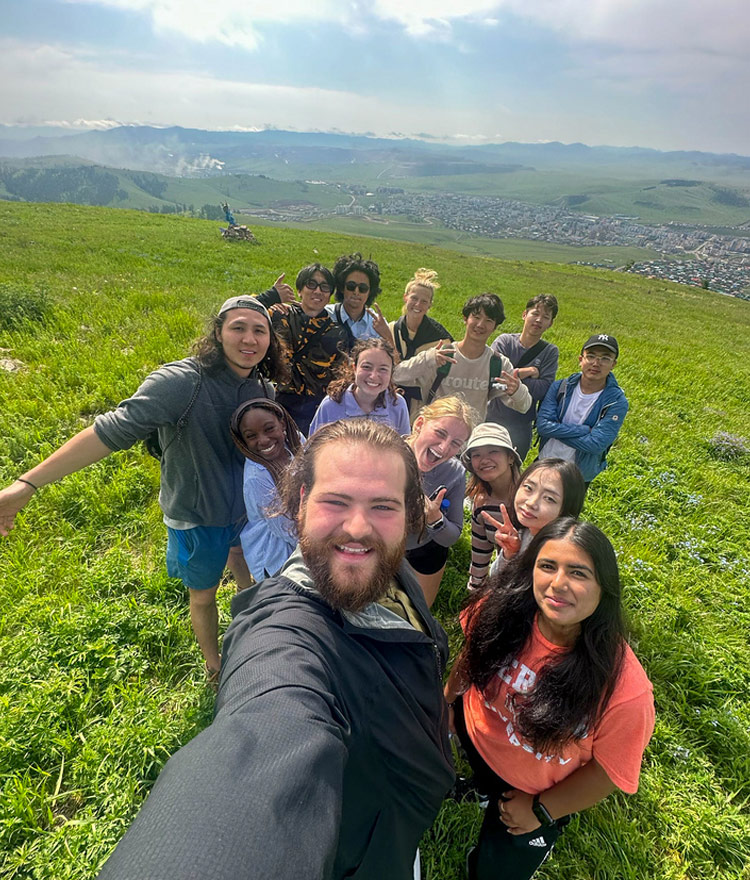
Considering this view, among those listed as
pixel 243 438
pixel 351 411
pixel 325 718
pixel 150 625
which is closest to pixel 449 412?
pixel 351 411

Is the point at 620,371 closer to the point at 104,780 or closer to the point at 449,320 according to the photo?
the point at 449,320

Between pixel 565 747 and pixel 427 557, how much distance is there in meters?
1.65

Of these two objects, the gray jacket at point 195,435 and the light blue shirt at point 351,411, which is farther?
the light blue shirt at point 351,411

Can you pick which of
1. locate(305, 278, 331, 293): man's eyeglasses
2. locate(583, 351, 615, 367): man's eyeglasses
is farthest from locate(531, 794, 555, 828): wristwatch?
locate(305, 278, 331, 293): man's eyeglasses

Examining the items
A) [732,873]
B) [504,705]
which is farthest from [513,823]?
[732,873]

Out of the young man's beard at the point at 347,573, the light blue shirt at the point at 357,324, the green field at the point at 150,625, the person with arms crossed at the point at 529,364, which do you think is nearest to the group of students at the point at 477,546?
the green field at the point at 150,625

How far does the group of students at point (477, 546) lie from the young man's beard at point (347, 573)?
2.53 ft

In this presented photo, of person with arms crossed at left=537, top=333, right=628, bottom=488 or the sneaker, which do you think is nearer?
the sneaker

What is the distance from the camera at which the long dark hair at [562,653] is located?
83.6 inches

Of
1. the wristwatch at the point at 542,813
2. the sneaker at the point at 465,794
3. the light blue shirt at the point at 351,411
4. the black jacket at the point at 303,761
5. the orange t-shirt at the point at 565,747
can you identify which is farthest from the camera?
the light blue shirt at the point at 351,411

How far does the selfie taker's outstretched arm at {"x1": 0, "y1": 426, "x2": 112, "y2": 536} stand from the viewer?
94.0 inches

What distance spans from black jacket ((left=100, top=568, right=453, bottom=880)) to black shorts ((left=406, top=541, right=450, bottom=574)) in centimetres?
144

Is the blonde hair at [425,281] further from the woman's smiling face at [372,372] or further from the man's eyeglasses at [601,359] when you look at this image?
the man's eyeglasses at [601,359]

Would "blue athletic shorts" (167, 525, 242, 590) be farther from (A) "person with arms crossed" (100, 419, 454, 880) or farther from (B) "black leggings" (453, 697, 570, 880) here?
(B) "black leggings" (453, 697, 570, 880)
